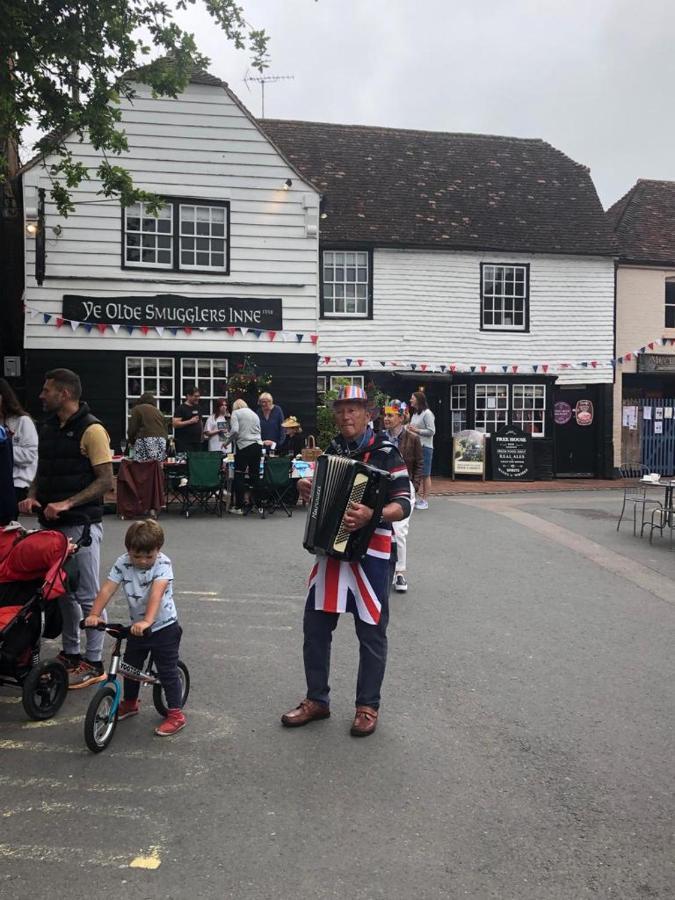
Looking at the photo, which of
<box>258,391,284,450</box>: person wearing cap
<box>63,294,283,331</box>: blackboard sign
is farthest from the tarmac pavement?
<box>63,294,283,331</box>: blackboard sign

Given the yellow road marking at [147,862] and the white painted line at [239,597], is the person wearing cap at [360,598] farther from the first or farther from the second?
the white painted line at [239,597]

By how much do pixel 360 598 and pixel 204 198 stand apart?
12950 millimetres

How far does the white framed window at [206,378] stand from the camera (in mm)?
16109

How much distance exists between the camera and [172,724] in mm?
4668

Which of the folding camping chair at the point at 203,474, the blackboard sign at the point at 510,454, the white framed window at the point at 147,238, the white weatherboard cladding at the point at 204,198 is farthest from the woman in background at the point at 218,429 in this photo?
the blackboard sign at the point at 510,454

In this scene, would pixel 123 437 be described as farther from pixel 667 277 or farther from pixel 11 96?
pixel 667 277

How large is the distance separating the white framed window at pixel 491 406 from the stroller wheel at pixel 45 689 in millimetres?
17133

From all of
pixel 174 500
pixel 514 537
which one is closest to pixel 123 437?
pixel 174 500

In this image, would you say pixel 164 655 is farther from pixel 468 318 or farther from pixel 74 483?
pixel 468 318

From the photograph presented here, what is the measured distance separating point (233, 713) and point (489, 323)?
57.5ft

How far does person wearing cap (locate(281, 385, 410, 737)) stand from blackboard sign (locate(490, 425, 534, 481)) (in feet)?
52.5

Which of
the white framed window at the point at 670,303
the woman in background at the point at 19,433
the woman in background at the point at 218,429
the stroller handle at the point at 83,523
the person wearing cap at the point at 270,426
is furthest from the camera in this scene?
the white framed window at the point at 670,303

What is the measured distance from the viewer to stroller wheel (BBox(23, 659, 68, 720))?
15.5ft

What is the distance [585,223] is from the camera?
2183cm
